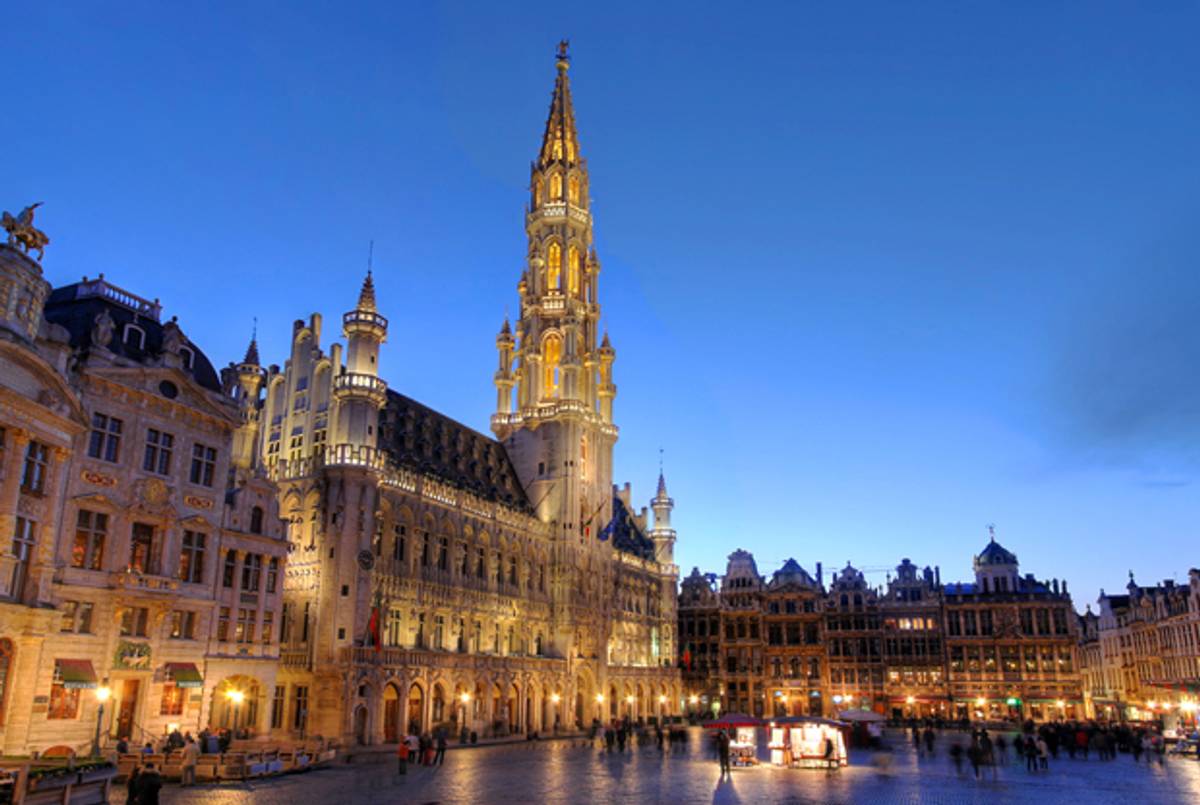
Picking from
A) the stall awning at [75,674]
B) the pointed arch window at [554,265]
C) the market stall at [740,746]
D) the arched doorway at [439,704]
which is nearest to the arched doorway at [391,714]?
the arched doorway at [439,704]

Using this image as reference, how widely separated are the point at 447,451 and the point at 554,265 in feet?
88.3

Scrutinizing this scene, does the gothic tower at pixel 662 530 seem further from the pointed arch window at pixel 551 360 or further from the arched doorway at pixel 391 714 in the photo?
the arched doorway at pixel 391 714

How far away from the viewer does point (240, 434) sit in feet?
178

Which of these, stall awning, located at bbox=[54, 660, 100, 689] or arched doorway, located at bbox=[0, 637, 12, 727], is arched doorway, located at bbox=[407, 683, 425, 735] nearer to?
stall awning, located at bbox=[54, 660, 100, 689]

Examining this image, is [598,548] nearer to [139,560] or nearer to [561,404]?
[561,404]

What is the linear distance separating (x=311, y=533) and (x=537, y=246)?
4380 centimetres

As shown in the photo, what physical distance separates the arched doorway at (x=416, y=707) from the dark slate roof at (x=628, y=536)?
3466 cm

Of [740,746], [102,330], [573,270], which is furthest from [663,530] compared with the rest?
[102,330]

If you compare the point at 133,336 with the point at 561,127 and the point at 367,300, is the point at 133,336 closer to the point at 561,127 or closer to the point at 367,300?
the point at 367,300

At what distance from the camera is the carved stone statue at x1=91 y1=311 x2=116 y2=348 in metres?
36.5

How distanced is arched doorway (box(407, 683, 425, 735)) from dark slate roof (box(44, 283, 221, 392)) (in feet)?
82.2

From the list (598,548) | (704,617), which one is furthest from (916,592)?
(598,548)

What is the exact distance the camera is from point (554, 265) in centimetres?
9044

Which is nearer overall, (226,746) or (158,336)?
(226,746)
